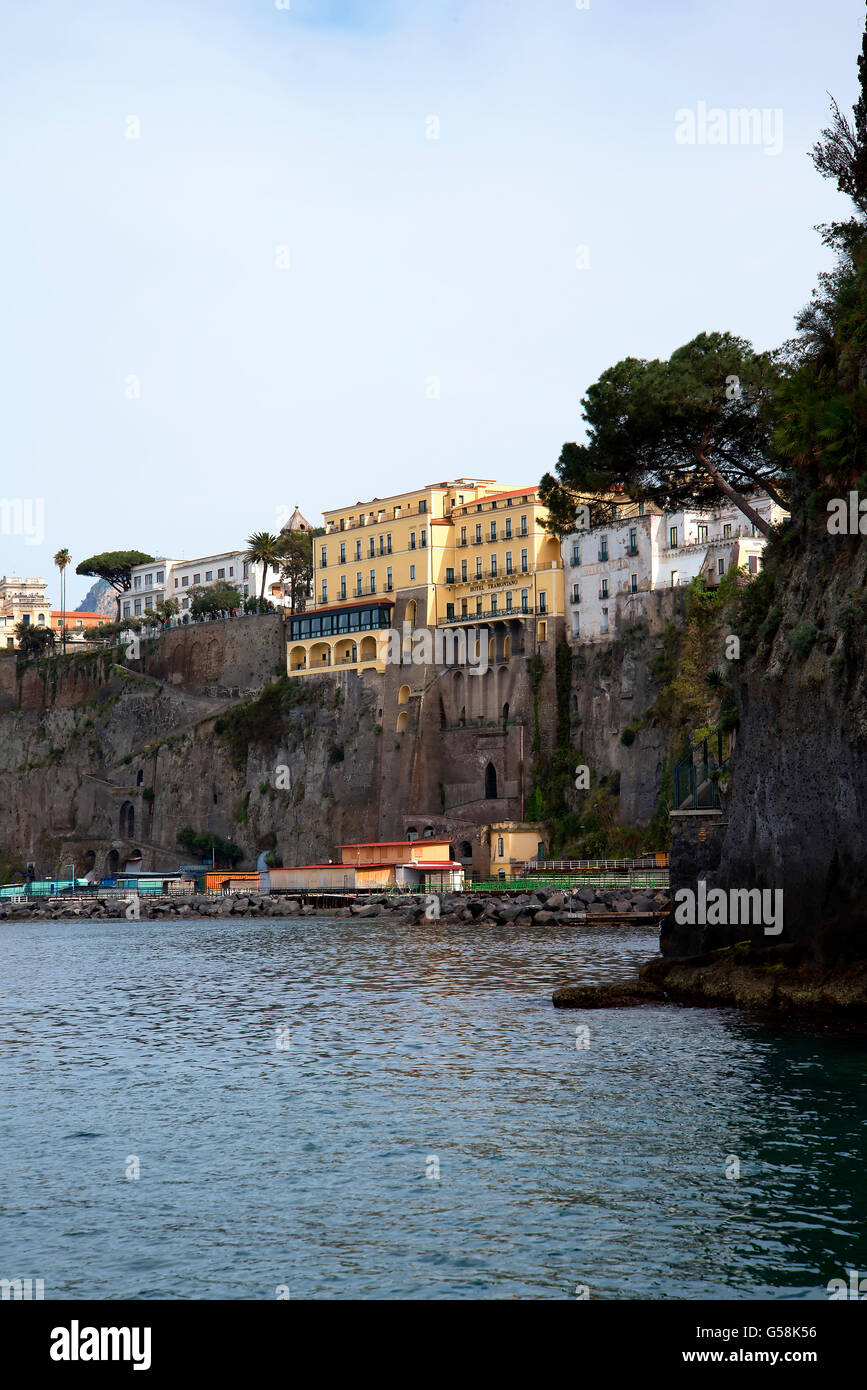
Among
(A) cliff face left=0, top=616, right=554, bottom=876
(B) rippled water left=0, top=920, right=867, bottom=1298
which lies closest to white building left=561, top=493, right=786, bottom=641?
(A) cliff face left=0, top=616, right=554, bottom=876

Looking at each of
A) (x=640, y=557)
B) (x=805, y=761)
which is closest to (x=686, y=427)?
(x=805, y=761)

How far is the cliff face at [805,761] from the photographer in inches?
1081

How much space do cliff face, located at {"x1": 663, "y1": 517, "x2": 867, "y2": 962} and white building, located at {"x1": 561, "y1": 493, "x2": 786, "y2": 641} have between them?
1720 inches

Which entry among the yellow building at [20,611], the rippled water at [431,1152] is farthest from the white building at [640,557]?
the yellow building at [20,611]

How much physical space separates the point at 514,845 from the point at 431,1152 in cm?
6506

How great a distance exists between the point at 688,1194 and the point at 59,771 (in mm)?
108185

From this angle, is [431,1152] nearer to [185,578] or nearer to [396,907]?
[396,907]

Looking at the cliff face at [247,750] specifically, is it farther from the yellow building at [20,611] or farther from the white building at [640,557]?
the yellow building at [20,611]

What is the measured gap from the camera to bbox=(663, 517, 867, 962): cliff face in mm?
27469

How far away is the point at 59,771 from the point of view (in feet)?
393

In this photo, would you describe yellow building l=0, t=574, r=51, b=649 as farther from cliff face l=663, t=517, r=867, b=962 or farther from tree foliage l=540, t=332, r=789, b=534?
cliff face l=663, t=517, r=867, b=962

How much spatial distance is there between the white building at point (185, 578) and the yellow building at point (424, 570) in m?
33.2

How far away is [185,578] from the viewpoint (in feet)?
503
